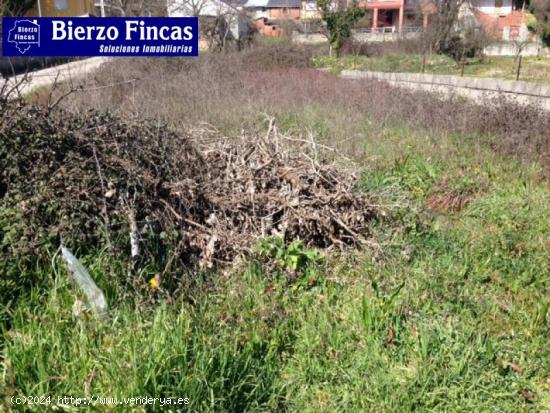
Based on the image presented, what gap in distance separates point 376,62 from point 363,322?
19.7 metres

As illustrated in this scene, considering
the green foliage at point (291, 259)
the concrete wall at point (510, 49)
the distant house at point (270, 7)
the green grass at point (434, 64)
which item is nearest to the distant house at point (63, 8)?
the green grass at point (434, 64)

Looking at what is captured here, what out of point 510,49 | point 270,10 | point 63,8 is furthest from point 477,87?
point 270,10

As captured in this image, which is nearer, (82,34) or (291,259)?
(291,259)

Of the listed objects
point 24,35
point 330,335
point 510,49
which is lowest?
point 330,335

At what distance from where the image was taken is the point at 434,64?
770 inches

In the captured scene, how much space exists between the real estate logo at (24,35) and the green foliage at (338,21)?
16408 millimetres

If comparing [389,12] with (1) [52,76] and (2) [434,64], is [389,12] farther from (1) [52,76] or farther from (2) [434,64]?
(1) [52,76]

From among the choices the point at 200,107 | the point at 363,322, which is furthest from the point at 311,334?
the point at 200,107

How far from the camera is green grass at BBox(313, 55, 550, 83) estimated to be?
1737 cm

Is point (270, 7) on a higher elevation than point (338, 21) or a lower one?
higher

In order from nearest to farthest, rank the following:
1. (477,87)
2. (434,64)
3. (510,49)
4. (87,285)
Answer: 1. (87,285)
2. (477,87)
3. (434,64)
4. (510,49)

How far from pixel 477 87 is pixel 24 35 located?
35.8 feet

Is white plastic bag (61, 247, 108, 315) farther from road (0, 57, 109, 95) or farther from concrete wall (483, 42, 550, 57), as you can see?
concrete wall (483, 42, 550, 57)

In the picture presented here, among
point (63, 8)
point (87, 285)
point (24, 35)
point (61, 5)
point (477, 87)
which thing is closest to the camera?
point (87, 285)
